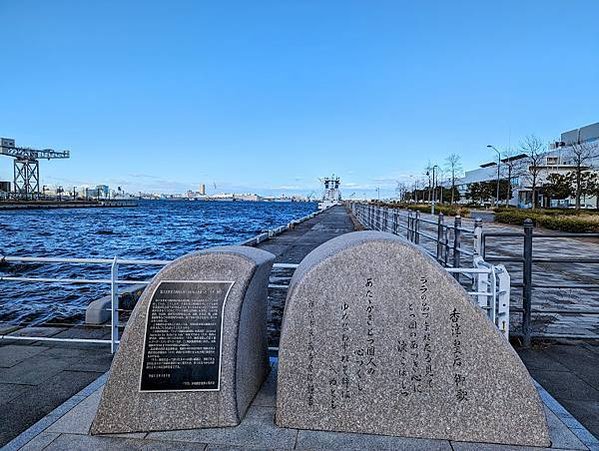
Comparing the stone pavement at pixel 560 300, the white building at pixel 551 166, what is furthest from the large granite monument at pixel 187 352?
the white building at pixel 551 166

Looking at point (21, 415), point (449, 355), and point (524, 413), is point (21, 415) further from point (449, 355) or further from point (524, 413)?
point (524, 413)

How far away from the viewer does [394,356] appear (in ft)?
12.1

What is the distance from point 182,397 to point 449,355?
217 cm

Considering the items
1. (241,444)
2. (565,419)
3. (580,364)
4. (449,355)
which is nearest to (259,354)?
Result: (241,444)

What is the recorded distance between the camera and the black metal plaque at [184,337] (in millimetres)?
3770

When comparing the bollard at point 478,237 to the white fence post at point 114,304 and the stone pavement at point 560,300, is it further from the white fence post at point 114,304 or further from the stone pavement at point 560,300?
the white fence post at point 114,304

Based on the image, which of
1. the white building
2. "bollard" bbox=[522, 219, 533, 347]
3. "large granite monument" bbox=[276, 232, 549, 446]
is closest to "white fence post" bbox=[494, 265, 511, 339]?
"bollard" bbox=[522, 219, 533, 347]

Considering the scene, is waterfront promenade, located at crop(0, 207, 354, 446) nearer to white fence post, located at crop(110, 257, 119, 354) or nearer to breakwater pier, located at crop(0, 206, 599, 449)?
breakwater pier, located at crop(0, 206, 599, 449)

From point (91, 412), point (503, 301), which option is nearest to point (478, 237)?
point (503, 301)

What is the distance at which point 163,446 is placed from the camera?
3402 millimetres

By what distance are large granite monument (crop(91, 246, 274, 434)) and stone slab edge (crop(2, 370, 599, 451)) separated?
449mm

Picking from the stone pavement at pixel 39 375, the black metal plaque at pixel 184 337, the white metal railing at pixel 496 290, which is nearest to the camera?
the black metal plaque at pixel 184 337

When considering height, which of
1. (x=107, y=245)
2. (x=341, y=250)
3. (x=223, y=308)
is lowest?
(x=107, y=245)

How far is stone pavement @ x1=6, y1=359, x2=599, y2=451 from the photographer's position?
3.39 meters
